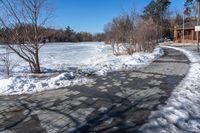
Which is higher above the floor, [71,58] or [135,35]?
[135,35]

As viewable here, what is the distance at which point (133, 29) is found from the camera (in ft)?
86.0

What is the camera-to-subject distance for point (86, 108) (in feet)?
20.1

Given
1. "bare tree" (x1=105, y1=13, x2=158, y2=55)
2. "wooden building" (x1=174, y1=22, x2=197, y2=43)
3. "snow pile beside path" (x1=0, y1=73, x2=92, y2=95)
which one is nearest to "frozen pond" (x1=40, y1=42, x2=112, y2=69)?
"bare tree" (x1=105, y1=13, x2=158, y2=55)

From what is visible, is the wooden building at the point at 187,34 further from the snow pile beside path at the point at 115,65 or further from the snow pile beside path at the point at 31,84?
the snow pile beside path at the point at 31,84

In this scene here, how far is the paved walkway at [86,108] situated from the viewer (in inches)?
195

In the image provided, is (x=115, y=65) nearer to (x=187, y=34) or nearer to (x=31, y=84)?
(x=31, y=84)

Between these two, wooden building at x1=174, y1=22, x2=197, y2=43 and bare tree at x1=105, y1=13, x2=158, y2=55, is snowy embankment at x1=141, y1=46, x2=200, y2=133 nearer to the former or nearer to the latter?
bare tree at x1=105, y1=13, x2=158, y2=55

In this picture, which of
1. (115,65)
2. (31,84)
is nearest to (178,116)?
(31,84)

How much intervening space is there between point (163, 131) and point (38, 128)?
2372 mm

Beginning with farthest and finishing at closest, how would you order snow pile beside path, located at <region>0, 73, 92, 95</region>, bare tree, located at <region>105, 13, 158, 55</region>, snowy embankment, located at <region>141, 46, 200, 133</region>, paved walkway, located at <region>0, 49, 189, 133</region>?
bare tree, located at <region>105, 13, 158, 55</region> < snow pile beside path, located at <region>0, 73, 92, 95</region> < paved walkway, located at <region>0, 49, 189, 133</region> < snowy embankment, located at <region>141, 46, 200, 133</region>

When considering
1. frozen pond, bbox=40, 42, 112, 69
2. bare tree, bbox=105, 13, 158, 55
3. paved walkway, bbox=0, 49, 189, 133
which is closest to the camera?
paved walkway, bbox=0, 49, 189, 133

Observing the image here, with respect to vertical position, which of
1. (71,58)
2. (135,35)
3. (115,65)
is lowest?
(71,58)

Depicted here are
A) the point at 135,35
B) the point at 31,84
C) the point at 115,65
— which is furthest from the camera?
the point at 135,35

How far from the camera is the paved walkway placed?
4.94 meters
